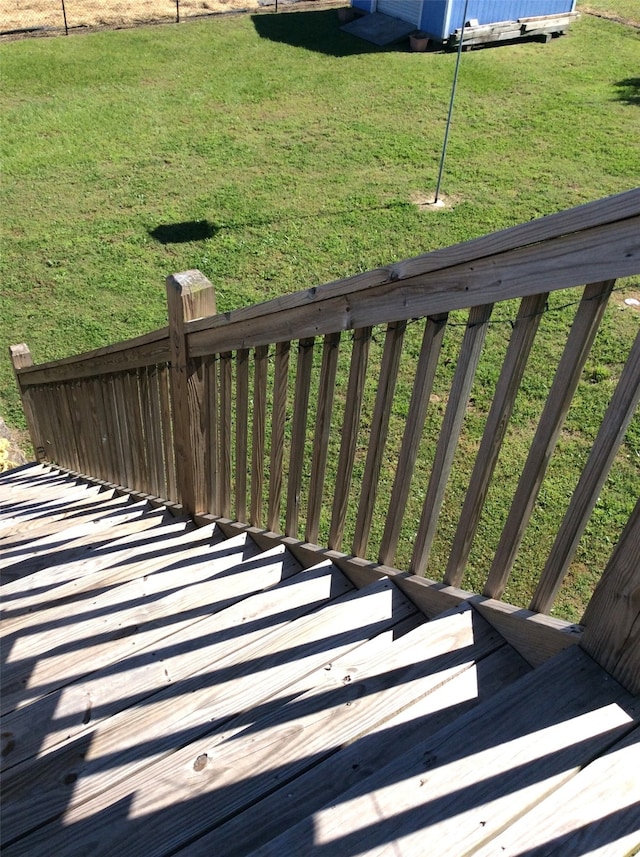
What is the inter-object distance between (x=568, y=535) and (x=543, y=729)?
1.45 feet

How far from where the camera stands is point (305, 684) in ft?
5.87

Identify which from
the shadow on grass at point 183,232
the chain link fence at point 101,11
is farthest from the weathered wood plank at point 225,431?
the chain link fence at point 101,11

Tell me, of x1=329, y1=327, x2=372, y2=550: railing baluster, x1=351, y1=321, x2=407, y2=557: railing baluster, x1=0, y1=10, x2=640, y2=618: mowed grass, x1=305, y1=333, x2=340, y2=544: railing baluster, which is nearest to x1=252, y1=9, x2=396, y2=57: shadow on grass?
x1=0, y1=10, x2=640, y2=618: mowed grass

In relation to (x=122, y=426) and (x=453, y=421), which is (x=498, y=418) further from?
(x=122, y=426)

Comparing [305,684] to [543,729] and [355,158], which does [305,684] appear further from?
[355,158]

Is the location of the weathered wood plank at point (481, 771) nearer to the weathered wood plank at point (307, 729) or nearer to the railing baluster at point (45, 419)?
the weathered wood plank at point (307, 729)

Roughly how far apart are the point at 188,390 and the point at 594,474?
190 cm

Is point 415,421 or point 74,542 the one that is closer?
point 415,421

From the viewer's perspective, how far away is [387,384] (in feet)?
6.69

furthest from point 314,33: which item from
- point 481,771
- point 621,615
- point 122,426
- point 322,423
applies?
point 481,771

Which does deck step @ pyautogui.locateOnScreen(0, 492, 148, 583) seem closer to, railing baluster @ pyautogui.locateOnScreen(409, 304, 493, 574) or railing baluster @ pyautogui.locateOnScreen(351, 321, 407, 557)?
railing baluster @ pyautogui.locateOnScreen(351, 321, 407, 557)

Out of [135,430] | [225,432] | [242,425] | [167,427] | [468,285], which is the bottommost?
[135,430]

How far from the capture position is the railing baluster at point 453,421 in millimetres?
1696

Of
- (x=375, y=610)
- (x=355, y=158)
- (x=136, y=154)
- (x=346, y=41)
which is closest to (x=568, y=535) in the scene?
(x=375, y=610)
